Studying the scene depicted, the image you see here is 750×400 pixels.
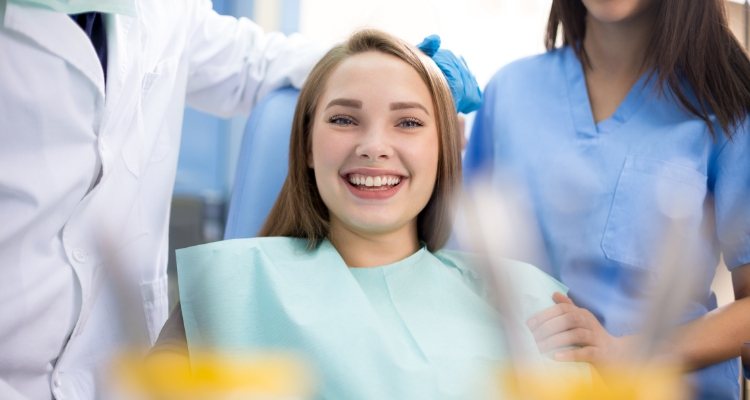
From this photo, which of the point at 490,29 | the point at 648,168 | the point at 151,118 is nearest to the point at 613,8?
the point at 648,168

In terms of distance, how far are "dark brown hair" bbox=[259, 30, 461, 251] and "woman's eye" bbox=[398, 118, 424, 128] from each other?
0.14 feet

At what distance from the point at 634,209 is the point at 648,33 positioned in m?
0.28

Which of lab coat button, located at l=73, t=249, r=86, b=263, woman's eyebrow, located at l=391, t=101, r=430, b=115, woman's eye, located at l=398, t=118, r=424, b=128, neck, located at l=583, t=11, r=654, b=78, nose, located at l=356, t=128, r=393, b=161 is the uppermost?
neck, located at l=583, t=11, r=654, b=78

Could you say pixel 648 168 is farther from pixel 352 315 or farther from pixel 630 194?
pixel 352 315

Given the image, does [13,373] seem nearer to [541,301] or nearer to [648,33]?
[541,301]

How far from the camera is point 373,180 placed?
1046 millimetres

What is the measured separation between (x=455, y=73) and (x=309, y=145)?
26cm

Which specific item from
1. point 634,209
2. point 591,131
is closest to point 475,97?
point 591,131

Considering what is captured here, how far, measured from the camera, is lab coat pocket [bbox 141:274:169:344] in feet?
3.76

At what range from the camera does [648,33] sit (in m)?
1.22

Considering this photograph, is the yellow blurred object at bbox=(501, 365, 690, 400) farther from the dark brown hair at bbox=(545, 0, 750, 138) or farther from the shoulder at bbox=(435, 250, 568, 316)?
the dark brown hair at bbox=(545, 0, 750, 138)

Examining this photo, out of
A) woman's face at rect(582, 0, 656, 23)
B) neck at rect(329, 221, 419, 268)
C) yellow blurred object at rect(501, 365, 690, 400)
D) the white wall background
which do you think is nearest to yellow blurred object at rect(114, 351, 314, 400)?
yellow blurred object at rect(501, 365, 690, 400)

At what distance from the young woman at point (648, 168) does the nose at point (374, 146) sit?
0.31 metres

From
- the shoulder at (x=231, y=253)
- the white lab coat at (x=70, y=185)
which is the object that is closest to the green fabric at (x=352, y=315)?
the shoulder at (x=231, y=253)
